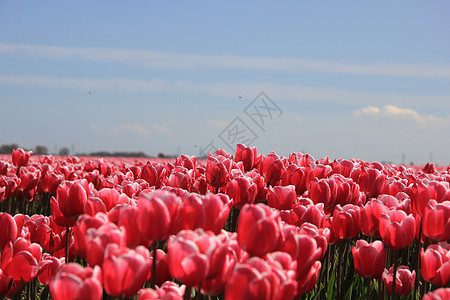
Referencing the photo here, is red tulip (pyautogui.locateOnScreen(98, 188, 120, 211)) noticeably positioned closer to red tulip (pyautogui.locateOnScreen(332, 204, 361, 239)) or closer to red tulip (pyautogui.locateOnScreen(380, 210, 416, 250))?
red tulip (pyautogui.locateOnScreen(332, 204, 361, 239))

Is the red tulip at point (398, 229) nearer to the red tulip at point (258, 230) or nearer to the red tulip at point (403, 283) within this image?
the red tulip at point (403, 283)

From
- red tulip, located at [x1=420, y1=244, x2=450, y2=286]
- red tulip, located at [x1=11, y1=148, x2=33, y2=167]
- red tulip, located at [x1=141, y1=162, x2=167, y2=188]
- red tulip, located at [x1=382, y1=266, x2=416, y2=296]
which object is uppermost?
red tulip, located at [x1=420, y1=244, x2=450, y2=286]

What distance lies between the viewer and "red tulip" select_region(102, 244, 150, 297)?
4.83 feet

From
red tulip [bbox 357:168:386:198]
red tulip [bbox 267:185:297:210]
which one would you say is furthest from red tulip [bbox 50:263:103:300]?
red tulip [bbox 357:168:386:198]

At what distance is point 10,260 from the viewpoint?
7.59 ft

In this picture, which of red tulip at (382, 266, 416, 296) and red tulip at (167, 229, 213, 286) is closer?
red tulip at (167, 229, 213, 286)

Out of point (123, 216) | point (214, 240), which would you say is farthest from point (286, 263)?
point (123, 216)

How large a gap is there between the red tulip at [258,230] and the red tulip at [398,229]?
103cm

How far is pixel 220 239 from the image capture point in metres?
1.60

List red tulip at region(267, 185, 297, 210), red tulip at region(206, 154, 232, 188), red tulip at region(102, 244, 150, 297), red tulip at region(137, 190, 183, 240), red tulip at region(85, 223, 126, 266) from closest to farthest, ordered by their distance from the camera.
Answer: red tulip at region(102, 244, 150, 297), red tulip at region(85, 223, 126, 266), red tulip at region(137, 190, 183, 240), red tulip at region(267, 185, 297, 210), red tulip at region(206, 154, 232, 188)

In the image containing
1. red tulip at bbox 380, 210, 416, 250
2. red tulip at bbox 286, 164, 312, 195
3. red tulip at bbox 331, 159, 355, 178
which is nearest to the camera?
red tulip at bbox 380, 210, 416, 250

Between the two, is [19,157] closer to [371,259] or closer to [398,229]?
[371,259]

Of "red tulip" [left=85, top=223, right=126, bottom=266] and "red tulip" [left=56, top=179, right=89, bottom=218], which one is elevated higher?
"red tulip" [left=85, top=223, right=126, bottom=266]

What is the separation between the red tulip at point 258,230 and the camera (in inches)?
64.0
